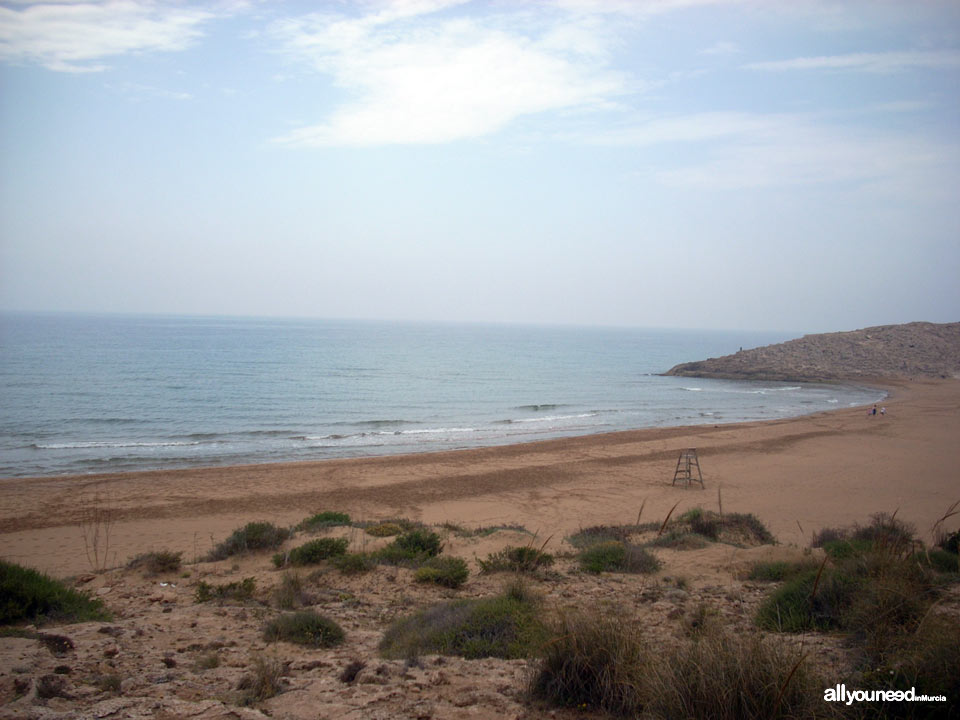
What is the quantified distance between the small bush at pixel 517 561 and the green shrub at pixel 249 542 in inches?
162

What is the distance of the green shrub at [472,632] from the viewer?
17.9ft

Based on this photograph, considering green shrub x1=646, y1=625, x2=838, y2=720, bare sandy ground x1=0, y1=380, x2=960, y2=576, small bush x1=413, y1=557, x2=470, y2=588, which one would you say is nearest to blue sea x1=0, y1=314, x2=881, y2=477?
bare sandy ground x1=0, y1=380, x2=960, y2=576

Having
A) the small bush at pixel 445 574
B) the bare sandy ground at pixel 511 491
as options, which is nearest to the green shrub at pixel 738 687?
the small bush at pixel 445 574

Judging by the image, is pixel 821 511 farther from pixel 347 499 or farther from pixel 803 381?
pixel 803 381

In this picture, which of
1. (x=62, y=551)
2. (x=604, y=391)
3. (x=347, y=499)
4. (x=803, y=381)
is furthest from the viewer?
(x=803, y=381)

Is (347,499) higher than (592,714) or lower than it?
lower

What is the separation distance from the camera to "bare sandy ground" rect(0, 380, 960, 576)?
15.3 metres

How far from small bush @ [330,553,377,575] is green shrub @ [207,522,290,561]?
2.17m

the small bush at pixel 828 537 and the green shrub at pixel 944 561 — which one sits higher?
the green shrub at pixel 944 561

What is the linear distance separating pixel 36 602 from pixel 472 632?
4.63 m

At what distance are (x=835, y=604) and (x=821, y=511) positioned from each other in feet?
42.5

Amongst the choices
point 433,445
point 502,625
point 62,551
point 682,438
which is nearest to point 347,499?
point 62,551

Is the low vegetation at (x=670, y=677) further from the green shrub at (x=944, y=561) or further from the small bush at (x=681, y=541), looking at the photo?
the small bush at (x=681, y=541)

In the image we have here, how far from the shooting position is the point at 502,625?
5801 millimetres
